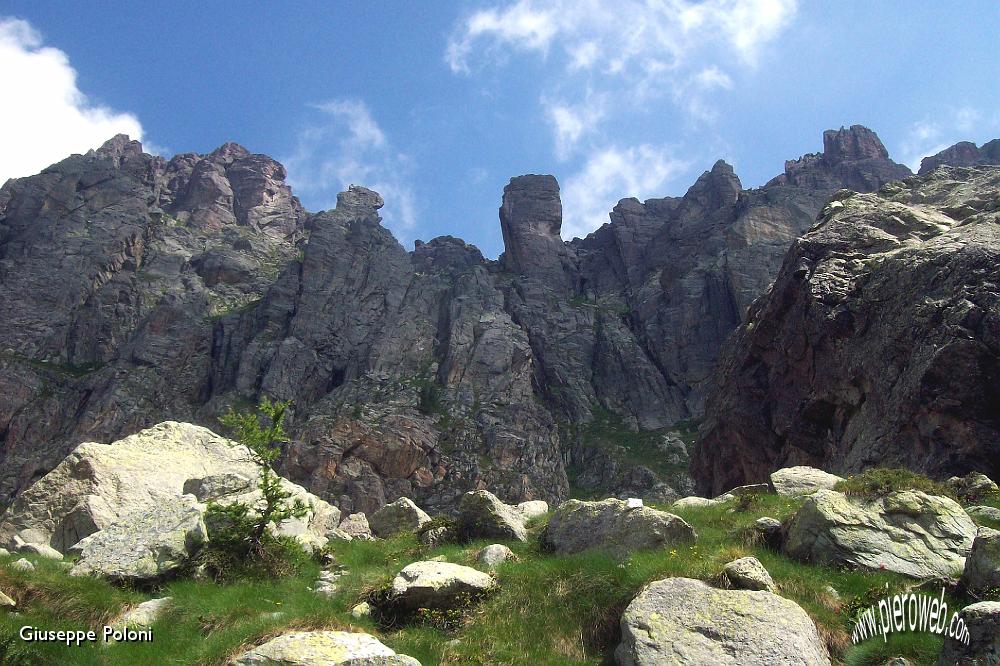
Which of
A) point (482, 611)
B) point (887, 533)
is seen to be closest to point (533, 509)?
point (482, 611)

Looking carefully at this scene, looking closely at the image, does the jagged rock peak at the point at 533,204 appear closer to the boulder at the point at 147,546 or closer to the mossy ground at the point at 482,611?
the boulder at the point at 147,546

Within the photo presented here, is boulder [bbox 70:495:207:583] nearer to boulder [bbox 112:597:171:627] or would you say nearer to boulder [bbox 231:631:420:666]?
boulder [bbox 112:597:171:627]

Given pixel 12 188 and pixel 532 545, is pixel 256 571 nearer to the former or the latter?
pixel 532 545

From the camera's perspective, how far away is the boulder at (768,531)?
1389 cm

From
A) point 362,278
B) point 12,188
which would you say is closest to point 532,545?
point 362,278

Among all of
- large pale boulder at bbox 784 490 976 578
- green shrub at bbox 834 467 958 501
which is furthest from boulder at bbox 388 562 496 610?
green shrub at bbox 834 467 958 501

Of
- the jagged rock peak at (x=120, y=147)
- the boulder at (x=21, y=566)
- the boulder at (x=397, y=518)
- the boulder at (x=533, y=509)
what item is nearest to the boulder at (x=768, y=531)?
the boulder at (x=533, y=509)

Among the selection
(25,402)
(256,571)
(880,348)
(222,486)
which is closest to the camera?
(256,571)

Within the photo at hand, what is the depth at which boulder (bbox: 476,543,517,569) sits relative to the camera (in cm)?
1421

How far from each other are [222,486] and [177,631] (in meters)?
9.08

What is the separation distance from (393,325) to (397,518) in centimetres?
8875

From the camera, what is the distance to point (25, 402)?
92125 millimetres

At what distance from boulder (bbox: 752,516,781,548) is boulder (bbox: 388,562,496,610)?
5.86m

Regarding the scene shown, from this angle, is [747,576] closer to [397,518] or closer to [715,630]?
[715,630]
